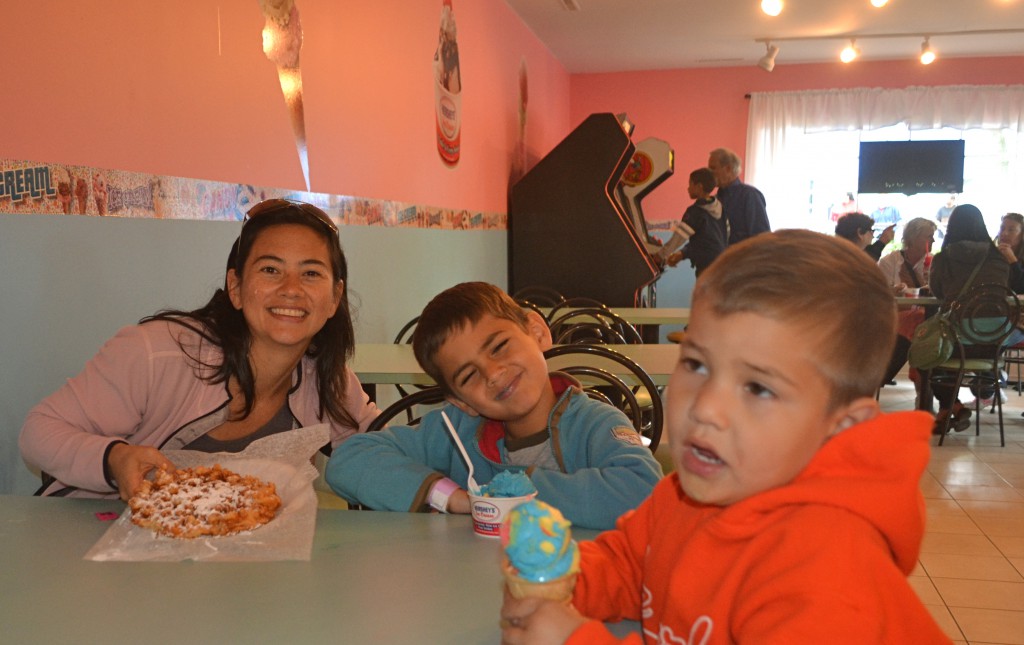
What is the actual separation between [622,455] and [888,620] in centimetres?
61

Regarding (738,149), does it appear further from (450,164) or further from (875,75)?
(450,164)

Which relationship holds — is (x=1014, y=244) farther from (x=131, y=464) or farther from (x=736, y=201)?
(x=131, y=464)

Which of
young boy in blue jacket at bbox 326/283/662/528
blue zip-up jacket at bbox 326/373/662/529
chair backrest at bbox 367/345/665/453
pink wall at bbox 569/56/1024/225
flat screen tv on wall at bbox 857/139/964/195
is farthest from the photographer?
pink wall at bbox 569/56/1024/225

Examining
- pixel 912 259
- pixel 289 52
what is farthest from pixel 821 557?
pixel 912 259

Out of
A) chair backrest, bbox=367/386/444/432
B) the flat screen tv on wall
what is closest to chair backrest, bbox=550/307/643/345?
chair backrest, bbox=367/386/444/432

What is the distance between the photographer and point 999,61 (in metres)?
9.27

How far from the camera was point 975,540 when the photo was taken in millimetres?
3740

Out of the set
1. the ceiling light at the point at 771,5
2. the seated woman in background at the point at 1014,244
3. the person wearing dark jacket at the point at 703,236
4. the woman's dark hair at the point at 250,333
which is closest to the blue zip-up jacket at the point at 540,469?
the woman's dark hair at the point at 250,333

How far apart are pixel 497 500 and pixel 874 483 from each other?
19.5 inches

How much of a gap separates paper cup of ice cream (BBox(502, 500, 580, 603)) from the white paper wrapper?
354mm

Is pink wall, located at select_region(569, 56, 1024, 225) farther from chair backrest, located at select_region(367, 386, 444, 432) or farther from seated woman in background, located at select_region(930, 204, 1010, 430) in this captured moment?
chair backrest, located at select_region(367, 386, 444, 432)

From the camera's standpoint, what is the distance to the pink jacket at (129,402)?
4.84 feet

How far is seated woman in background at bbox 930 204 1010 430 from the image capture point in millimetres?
5824

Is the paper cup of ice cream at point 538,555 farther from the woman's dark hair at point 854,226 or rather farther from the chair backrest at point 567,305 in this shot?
the woman's dark hair at point 854,226
